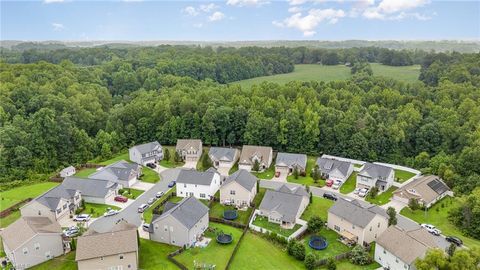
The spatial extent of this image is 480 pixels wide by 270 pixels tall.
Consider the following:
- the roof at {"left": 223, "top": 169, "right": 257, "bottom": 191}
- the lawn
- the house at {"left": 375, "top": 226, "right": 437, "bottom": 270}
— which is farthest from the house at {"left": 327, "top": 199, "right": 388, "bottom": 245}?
the lawn

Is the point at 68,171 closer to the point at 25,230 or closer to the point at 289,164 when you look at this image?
the point at 25,230

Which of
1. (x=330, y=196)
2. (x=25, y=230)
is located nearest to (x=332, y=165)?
(x=330, y=196)

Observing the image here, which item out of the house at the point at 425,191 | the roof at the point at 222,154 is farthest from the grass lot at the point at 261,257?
the roof at the point at 222,154

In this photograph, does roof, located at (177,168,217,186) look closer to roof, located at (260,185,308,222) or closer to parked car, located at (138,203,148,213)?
parked car, located at (138,203,148,213)

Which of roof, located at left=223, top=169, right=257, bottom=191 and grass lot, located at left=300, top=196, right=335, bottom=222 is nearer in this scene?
grass lot, located at left=300, top=196, right=335, bottom=222

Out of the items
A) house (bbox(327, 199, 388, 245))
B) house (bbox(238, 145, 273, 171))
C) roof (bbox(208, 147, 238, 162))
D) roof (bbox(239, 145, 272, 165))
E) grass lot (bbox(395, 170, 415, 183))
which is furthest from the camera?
roof (bbox(208, 147, 238, 162))

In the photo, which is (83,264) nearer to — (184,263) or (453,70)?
(184,263)

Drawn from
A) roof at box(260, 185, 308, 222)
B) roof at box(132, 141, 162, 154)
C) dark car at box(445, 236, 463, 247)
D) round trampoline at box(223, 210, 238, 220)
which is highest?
roof at box(132, 141, 162, 154)

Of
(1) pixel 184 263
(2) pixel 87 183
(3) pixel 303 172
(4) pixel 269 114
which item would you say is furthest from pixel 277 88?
(1) pixel 184 263

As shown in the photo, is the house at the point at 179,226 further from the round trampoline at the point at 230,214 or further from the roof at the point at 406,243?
the roof at the point at 406,243

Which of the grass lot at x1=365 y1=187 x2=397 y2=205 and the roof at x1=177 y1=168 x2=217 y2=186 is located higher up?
the roof at x1=177 y1=168 x2=217 y2=186
